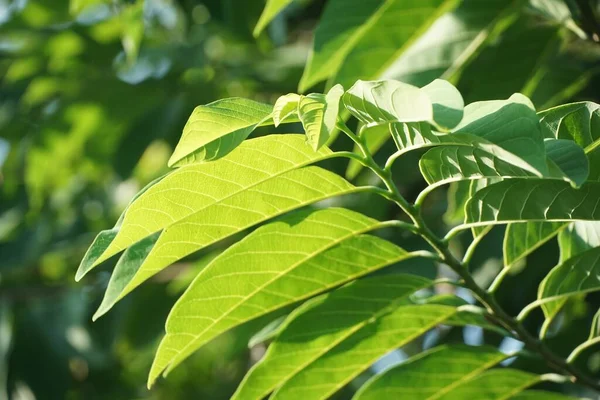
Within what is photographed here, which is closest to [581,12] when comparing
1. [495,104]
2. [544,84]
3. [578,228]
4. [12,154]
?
[544,84]

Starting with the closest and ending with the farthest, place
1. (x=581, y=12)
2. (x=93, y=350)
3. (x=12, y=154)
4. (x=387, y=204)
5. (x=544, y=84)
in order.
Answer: (x=581, y=12) → (x=544, y=84) → (x=387, y=204) → (x=93, y=350) → (x=12, y=154)

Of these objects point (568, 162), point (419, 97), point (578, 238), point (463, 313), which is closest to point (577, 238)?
point (578, 238)

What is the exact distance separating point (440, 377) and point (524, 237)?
0.65 feet

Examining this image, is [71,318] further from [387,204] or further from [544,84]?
[544,84]

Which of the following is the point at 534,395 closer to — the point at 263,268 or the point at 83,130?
the point at 263,268

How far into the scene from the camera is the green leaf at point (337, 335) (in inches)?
35.9

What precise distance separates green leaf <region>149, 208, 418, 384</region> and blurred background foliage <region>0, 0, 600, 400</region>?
826 millimetres

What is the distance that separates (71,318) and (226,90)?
0.78 m

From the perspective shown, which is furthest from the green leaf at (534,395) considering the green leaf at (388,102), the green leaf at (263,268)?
the green leaf at (388,102)

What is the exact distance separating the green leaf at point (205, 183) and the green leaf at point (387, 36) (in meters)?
0.56

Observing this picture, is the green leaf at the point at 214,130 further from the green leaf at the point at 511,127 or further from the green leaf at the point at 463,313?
the green leaf at the point at 463,313

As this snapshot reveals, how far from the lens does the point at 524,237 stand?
0.95 metres

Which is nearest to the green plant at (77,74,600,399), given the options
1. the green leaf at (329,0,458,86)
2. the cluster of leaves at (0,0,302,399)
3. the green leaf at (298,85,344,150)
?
the green leaf at (298,85,344,150)

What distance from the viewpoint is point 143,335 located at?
2.35 meters
